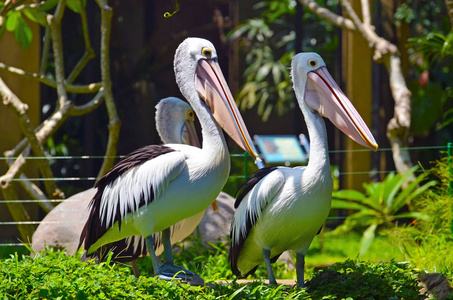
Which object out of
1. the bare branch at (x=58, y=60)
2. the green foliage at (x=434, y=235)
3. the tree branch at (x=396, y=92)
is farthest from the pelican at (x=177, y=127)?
the tree branch at (x=396, y=92)

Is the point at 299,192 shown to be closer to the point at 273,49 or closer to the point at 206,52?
the point at 206,52

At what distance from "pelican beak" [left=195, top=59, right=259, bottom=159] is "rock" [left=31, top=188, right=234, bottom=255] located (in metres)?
2.19

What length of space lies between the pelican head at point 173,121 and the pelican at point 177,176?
94 centimetres

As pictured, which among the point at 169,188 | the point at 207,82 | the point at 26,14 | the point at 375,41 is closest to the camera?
the point at 169,188

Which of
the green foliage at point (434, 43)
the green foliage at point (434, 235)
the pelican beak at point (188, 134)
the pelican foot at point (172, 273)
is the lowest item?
the green foliage at point (434, 235)

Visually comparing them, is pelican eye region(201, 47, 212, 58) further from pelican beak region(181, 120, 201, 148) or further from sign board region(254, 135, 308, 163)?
sign board region(254, 135, 308, 163)

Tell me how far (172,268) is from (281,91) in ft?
22.3

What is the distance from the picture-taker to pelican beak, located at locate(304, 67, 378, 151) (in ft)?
15.9

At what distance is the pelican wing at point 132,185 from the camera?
4.48m

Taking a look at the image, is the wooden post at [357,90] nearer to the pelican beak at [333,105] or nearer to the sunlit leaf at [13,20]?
the sunlit leaf at [13,20]

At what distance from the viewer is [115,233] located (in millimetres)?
4773

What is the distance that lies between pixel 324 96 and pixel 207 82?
0.85 metres

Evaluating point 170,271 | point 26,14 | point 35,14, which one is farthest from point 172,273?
point 26,14

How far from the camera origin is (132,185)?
15.1 feet
